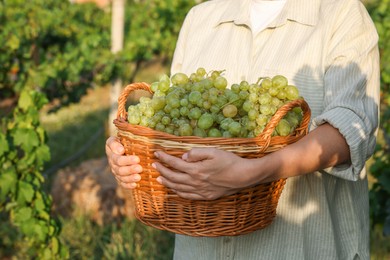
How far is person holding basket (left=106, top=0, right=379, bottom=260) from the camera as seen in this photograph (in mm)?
1749

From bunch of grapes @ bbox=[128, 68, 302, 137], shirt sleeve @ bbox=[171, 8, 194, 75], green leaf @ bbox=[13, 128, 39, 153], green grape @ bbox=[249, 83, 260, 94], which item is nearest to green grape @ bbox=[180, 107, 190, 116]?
bunch of grapes @ bbox=[128, 68, 302, 137]

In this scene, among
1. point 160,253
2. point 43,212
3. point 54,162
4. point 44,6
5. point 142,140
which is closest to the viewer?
point 142,140

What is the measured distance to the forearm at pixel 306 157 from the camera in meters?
1.73

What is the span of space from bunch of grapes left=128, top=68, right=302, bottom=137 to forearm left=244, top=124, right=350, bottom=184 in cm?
6

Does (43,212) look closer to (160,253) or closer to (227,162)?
(160,253)

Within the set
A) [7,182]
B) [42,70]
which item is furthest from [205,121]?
[42,70]

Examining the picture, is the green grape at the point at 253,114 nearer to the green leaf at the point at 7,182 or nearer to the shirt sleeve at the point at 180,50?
the shirt sleeve at the point at 180,50

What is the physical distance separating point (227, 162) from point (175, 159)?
151 millimetres

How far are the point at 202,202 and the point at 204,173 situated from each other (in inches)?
5.8

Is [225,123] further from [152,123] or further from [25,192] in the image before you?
[25,192]

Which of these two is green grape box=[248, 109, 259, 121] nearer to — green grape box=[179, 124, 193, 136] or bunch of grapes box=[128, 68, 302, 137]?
bunch of grapes box=[128, 68, 302, 137]

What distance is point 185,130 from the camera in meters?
1.74

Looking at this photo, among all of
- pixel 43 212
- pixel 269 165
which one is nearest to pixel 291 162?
pixel 269 165

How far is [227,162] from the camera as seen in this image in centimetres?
167
